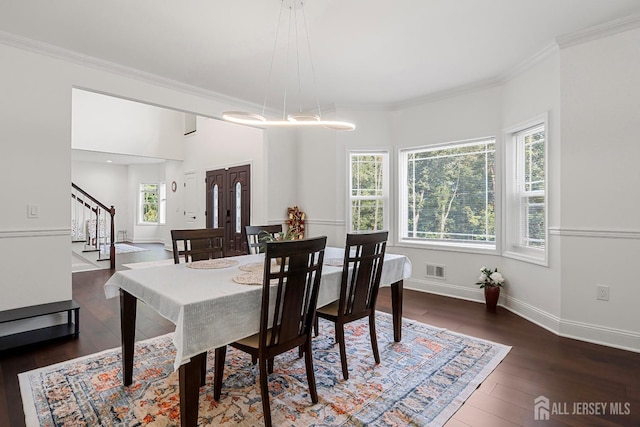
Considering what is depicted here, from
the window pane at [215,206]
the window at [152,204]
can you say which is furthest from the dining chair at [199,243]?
the window at [152,204]

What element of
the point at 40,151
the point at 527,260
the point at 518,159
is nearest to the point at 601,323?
the point at 527,260

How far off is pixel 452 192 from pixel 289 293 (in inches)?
133

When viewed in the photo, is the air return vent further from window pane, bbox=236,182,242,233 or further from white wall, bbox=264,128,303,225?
window pane, bbox=236,182,242,233

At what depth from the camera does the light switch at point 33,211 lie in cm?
294

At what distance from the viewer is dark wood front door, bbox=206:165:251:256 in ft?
20.8

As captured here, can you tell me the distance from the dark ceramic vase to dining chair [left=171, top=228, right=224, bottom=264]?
302 centimetres

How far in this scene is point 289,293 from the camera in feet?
5.79

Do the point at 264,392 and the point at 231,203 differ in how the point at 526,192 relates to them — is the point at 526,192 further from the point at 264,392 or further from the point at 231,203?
the point at 231,203

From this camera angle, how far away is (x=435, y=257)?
444 centimetres

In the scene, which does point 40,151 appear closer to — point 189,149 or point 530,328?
point 530,328

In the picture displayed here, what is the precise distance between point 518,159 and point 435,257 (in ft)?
5.23

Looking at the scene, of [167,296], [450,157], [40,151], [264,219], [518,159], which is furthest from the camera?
[264,219]

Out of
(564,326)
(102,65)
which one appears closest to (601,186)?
(564,326)

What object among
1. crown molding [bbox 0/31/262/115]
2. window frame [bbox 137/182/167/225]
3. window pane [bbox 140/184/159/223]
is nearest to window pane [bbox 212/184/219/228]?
crown molding [bbox 0/31/262/115]
